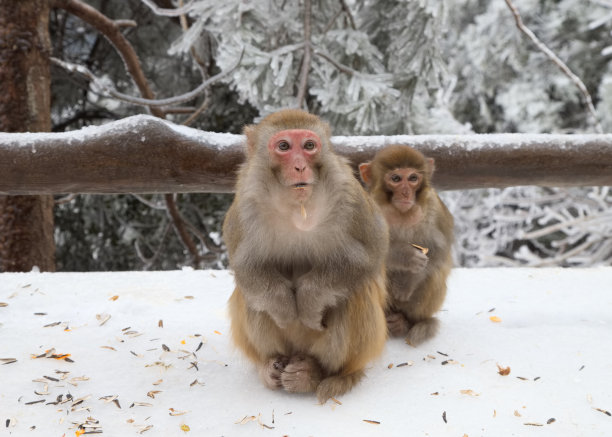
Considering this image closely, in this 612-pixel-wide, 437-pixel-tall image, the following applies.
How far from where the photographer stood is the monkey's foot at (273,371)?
2.03 metres

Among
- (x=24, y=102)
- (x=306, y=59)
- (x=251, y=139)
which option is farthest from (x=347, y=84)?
(x=251, y=139)

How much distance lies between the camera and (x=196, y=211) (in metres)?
7.29

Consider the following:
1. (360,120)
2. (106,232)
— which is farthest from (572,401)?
(106,232)

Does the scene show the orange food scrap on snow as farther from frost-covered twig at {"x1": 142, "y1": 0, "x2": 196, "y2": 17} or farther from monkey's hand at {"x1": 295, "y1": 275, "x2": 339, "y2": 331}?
frost-covered twig at {"x1": 142, "y1": 0, "x2": 196, "y2": 17}

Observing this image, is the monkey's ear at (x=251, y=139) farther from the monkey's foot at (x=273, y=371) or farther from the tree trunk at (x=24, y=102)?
the tree trunk at (x=24, y=102)

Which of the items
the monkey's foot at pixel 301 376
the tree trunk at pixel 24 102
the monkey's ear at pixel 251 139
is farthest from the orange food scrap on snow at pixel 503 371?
the tree trunk at pixel 24 102

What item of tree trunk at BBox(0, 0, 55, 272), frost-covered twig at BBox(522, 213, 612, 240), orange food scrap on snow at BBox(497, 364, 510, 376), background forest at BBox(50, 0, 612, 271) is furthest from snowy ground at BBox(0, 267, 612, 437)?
frost-covered twig at BBox(522, 213, 612, 240)

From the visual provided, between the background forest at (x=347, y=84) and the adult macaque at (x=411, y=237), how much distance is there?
Result: 76.9 inches

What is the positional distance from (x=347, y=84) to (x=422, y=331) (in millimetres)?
3258

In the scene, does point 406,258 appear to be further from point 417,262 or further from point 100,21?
point 100,21

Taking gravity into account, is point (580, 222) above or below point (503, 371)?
below

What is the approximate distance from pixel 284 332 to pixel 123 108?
626 centimetres

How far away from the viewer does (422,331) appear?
2.46m

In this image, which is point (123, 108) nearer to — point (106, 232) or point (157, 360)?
point (106, 232)
